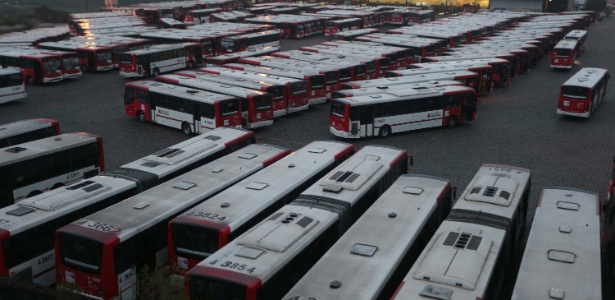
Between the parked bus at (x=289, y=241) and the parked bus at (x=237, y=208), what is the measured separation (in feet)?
2.86

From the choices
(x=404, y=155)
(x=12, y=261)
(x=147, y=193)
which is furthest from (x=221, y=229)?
(x=404, y=155)

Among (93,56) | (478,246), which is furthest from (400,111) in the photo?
(93,56)

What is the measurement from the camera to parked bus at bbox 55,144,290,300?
14.6 m

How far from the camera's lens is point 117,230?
1495 cm

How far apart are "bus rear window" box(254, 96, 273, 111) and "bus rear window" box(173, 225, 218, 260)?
17730mm

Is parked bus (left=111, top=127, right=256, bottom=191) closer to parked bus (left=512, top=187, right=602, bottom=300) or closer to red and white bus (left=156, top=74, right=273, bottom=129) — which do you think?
red and white bus (left=156, top=74, right=273, bottom=129)

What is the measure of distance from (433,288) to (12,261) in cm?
1093

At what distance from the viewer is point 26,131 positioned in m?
24.6

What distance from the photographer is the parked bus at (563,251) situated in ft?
39.5

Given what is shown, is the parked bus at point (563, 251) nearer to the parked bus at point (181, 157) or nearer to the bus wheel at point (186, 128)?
the parked bus at point (181, 157)

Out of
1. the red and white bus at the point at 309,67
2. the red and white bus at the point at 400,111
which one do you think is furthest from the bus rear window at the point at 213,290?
the red and white bus at the point at 309,67

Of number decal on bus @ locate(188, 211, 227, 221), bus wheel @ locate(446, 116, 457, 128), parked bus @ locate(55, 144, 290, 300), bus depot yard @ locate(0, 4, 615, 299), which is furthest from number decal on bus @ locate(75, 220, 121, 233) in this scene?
bus wheel @ locate(446, 116, 457, 128)

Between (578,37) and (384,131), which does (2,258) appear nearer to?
(384,131)

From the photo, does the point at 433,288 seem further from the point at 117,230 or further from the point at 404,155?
the point at 404,155
